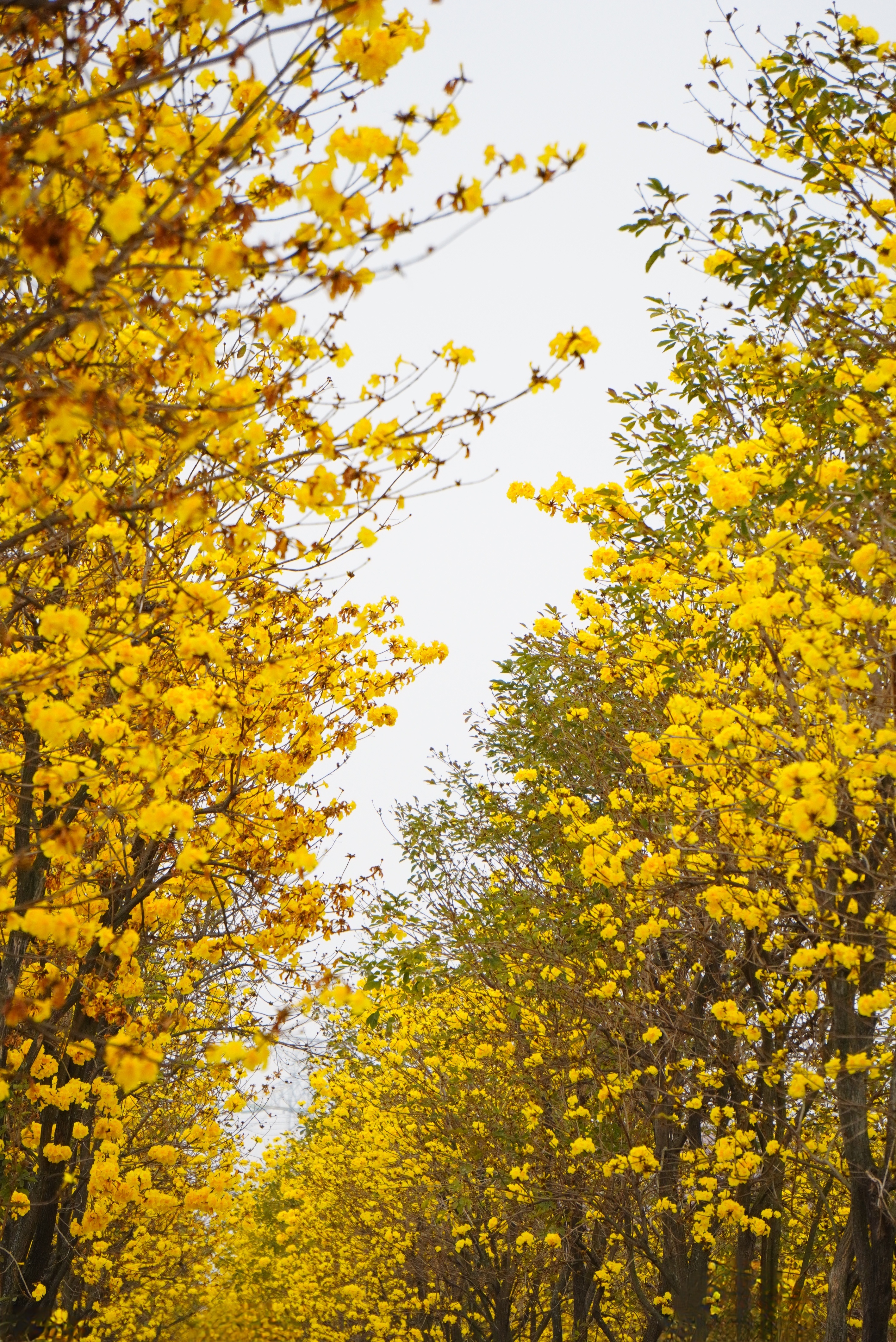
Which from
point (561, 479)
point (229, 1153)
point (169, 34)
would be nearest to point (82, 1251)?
point (229, 1153)

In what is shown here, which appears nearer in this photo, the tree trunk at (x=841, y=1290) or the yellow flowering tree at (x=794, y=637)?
the yellow flowering tree at (x=794, y=637)

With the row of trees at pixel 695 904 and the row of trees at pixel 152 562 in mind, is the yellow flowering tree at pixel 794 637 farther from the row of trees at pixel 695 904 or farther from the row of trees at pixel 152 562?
the row of trees at pixel 152 562

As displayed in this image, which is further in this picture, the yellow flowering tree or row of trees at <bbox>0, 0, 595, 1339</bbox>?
the yellow flowering tree

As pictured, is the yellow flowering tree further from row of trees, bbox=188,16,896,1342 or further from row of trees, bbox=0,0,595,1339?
row of trees, bbox=0,0,595,1339

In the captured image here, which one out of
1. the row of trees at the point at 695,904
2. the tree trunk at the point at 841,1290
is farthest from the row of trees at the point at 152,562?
the tree trunk at the point at 841,1290

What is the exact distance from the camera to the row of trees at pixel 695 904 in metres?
4.57

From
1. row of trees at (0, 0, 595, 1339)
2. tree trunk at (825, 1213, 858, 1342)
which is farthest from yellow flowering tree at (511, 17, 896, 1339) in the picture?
row of trees at (0, 0, 595, 1339)

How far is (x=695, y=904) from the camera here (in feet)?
24.6

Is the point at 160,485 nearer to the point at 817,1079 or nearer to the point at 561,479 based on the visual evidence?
the point at 561,479

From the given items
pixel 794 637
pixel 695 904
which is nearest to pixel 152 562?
pixel 794 637

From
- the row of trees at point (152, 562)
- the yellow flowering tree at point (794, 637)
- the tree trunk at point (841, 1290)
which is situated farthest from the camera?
the tree trunk at point (841, 1290)

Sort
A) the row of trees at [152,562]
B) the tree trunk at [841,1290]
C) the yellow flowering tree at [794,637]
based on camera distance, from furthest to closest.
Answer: the tree trunk at [841,1290] → the yellow flowering tree at [794,637] → the row of trees at [152,562]

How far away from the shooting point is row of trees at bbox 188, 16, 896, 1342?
4.57m

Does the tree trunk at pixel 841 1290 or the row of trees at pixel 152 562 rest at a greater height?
the row of trees at pixel 152 562
